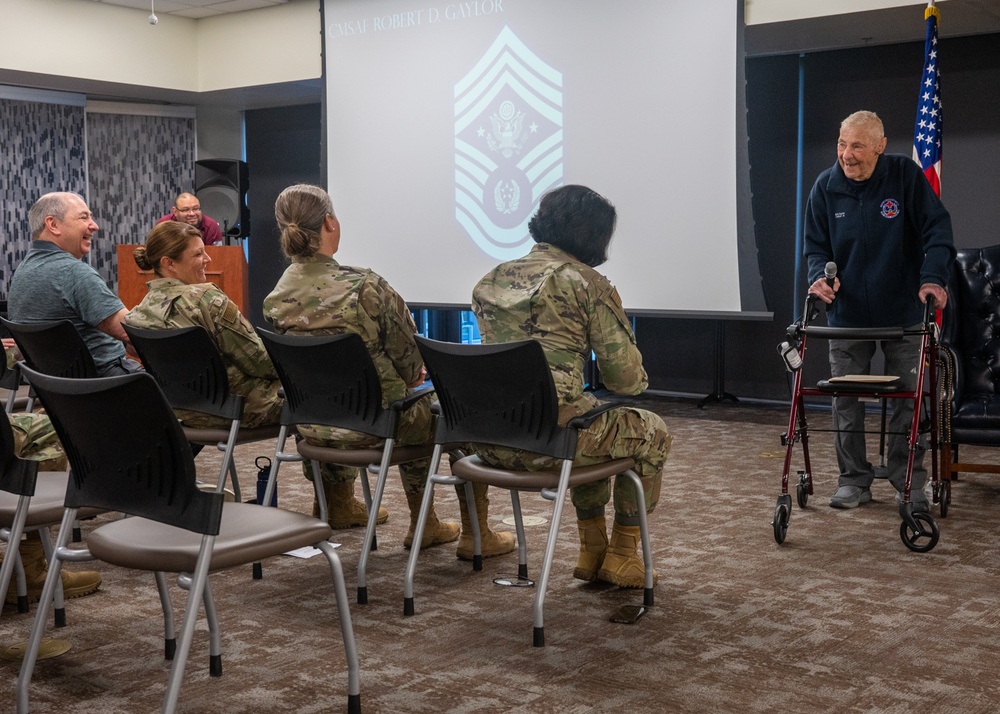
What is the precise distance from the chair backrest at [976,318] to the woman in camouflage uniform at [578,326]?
2.06 meters

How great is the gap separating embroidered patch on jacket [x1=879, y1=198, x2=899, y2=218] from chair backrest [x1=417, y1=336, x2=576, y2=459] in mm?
2108

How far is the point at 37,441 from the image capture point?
10.0ft

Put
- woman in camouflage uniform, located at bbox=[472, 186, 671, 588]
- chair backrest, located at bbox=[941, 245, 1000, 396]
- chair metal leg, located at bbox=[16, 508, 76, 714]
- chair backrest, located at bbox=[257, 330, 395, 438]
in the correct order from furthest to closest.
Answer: chair backrest, located at bbox=[941, 245, 1000, 396]
chair backrest, located at bbox=[257, 330, 395, 438]
woman in camouflage uniform, located at bbox=[472, 186, 671, 588]
chair metal leg, located at bbox=[16, 508, 76, 714]

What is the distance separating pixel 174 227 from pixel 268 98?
632 cm

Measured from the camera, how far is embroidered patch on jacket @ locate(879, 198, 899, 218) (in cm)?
430

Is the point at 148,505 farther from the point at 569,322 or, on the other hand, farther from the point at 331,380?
the point at 569,322

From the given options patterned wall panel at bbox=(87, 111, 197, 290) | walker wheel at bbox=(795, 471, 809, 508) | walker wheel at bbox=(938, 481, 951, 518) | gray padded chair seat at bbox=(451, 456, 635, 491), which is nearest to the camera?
gray padded chair seat at bbox=(451, 456, 635, 491)

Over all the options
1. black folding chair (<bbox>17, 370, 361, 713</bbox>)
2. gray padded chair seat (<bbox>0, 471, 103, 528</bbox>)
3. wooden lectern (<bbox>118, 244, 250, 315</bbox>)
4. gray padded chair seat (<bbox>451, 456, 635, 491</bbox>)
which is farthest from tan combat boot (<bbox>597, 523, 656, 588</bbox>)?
wooden lectern (<bbox>118, 244, 250, 315</bbox>)

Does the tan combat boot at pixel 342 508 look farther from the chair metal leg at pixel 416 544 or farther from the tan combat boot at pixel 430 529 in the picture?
the chair metal leg at pixel 416 544

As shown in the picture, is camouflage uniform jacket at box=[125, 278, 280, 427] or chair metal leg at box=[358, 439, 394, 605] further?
camouflage uniform jacket at box=[125, 278, 280, 427]

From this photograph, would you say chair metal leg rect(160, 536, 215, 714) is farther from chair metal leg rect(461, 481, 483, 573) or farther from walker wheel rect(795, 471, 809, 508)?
walker wheel rect(795, 471, 809, 508)

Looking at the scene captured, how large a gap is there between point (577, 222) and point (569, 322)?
0.31 metres

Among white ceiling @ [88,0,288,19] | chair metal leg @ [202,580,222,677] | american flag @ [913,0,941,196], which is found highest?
white ceiling @ [88,0,288,19]

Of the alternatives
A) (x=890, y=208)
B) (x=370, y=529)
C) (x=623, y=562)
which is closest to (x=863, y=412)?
(x=890, y=208)
